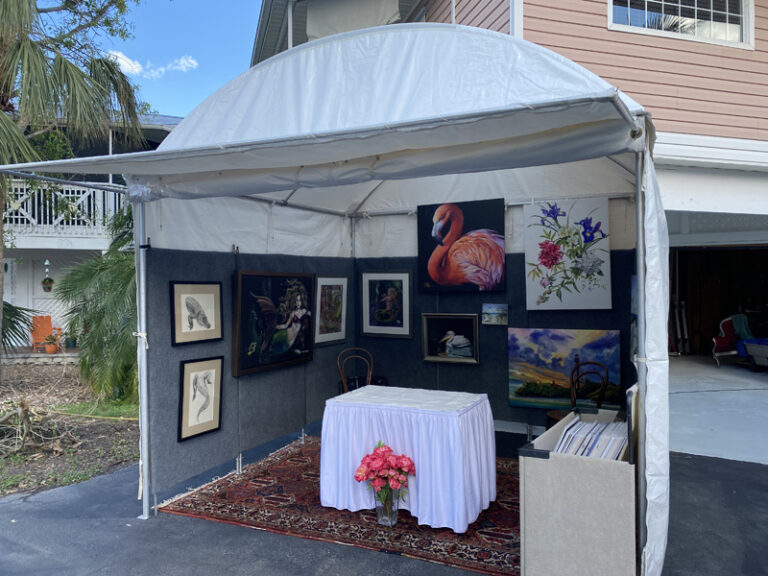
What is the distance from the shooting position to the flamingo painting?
5.74 m

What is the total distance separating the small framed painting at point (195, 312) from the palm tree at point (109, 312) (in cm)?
230

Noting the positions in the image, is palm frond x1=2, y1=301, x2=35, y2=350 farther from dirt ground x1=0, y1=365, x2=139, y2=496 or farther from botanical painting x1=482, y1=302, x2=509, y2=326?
A: botanical painting x1=482, y1=302, x2=509, y2=326

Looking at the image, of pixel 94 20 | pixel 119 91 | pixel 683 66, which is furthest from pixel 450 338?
pixel 94 20

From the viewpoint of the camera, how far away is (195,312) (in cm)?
437

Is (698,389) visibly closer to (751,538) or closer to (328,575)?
(751,538)

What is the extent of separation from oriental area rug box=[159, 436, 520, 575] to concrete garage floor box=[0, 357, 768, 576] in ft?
0.35

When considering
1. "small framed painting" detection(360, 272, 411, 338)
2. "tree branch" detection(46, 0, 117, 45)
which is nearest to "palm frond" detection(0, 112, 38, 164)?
"tree branch" detection(46, 0, 117, 45)

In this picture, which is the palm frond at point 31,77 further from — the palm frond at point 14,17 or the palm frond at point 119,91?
the palm frond at point 119,91

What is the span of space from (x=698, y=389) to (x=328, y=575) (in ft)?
25.1

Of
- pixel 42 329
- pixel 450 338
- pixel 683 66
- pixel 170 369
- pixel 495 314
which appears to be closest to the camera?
pixel 170 369

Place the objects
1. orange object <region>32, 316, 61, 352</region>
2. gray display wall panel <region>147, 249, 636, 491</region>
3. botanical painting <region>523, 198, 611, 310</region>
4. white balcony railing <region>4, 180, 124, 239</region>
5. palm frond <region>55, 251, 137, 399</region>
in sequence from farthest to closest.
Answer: orange object <region>32, 316, 61, 352</region>
white balcony railing <region>4, 180, 124, 239</region>
palm frond <region>55, 251, 137, 399</region>
botanical painting <region>523, 198, 611, 310</region>
gray display wall panel <region>147, 249, 636, 491</region>

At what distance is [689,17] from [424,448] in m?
5.69

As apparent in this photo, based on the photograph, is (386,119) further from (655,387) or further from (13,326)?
(13,326)

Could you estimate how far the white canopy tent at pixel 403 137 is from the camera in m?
2.69
